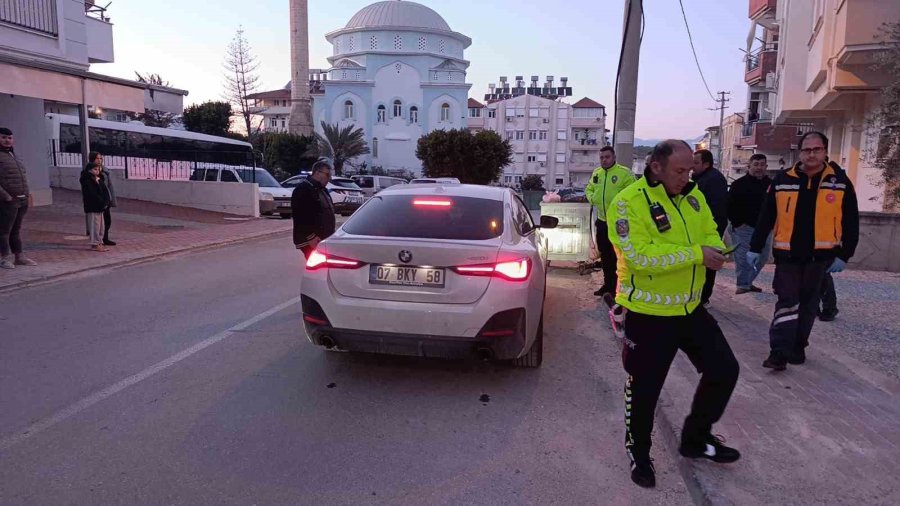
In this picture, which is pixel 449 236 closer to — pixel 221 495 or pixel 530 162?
pixel 221 495

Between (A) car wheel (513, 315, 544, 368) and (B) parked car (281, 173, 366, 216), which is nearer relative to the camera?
(A) car wheel (513, 315, 544, 368)

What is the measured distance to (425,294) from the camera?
4.45 metres

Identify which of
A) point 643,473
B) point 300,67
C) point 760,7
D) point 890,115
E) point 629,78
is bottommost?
point 643,473

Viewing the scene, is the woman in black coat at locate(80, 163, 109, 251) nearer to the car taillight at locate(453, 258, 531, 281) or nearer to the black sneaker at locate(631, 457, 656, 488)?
the car taillight at locate(453, 258, 531, 281)

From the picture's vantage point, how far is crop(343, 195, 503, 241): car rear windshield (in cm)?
490

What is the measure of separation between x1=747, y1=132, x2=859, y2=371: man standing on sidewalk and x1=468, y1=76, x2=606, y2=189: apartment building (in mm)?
78964

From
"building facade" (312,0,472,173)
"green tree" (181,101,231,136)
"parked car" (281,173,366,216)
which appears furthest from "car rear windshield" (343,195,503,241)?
"building facade" (312,0,472,173)

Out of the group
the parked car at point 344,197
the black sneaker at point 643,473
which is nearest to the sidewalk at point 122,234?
the parked car at point 344,197

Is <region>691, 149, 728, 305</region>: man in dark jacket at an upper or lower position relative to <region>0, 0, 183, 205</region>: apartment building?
lower

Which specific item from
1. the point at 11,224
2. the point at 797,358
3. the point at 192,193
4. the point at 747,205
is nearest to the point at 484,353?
the point at 797,358

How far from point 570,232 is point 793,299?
19.1 ft

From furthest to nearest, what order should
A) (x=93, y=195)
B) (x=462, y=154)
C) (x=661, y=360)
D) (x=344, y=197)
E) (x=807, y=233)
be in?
(x=462, y=154) → (x=344, y=197) → (x=93, y=195) → (x=807, y=233) → (x=661, y=360)

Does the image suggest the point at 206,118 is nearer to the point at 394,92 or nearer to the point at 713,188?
the point at 394,92

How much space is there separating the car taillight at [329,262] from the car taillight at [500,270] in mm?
771
